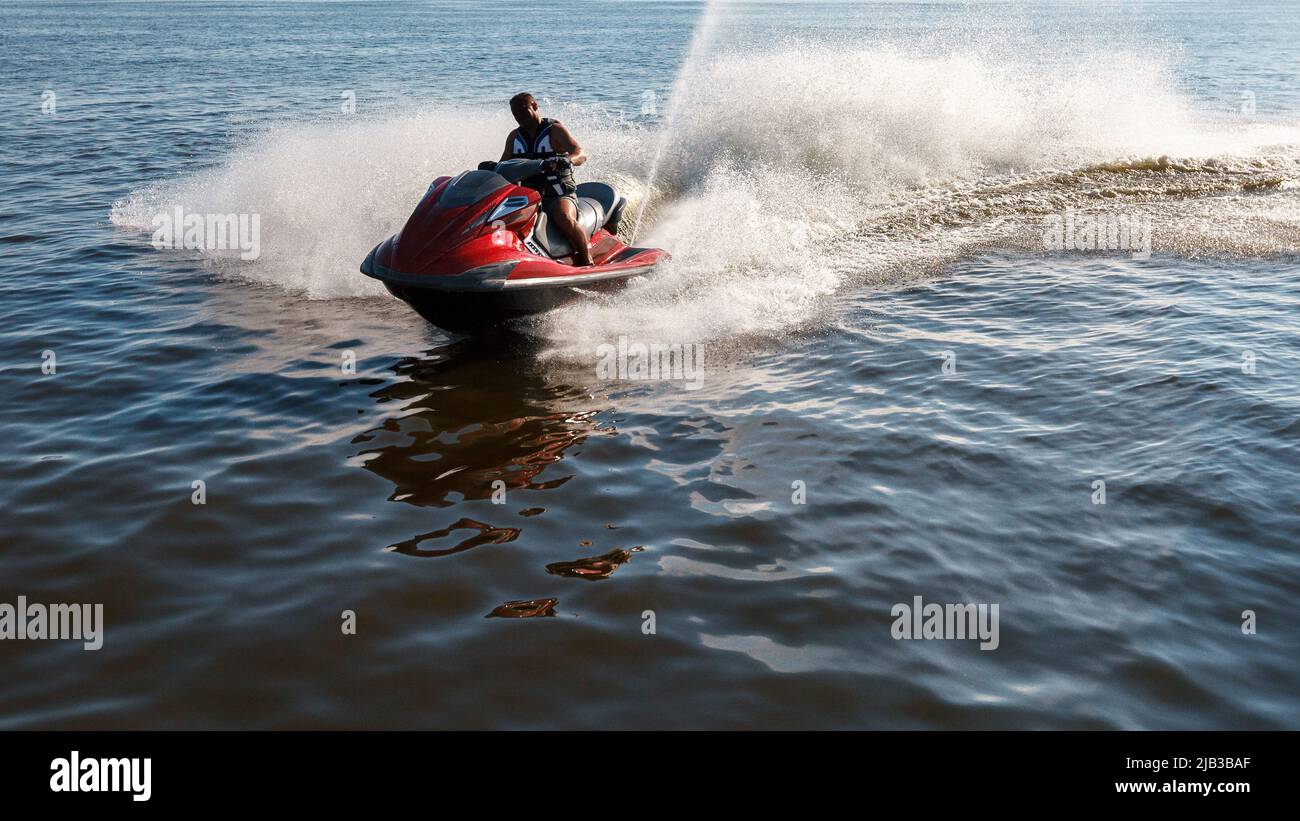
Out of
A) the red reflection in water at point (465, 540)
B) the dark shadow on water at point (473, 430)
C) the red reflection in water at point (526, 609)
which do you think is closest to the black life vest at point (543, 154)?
the dark shadow on water at point (473, 430)

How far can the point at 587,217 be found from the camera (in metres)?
8.68

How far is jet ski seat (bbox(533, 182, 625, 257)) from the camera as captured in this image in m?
8.08

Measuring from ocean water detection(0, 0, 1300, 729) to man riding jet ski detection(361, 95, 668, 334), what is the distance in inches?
19.5

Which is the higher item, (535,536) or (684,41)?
(684,41)

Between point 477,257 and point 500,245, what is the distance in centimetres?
24

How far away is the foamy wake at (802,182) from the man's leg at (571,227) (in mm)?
447

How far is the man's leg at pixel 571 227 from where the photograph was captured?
319 inches

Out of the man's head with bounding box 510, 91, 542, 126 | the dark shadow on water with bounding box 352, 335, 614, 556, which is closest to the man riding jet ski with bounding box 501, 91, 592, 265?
the man's head with bounding box 510, 91, 542, 126

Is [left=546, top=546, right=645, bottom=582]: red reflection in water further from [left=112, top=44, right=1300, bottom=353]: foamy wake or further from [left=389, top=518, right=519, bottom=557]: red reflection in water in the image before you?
[left=112, top=44, right=1300, bottom=353]: foamy wake

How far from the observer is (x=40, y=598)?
4.44 meters

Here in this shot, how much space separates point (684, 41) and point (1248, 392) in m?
44.5

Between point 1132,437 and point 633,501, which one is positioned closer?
point 633,501
